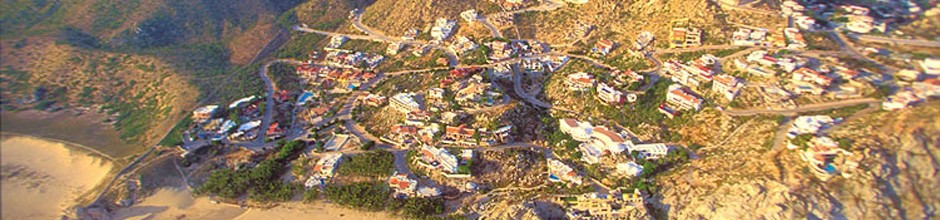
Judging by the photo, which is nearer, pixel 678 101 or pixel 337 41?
pixel 678 101

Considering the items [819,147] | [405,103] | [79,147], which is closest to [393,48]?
[405,103]

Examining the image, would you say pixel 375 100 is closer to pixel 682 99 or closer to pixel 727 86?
pixel 682 99

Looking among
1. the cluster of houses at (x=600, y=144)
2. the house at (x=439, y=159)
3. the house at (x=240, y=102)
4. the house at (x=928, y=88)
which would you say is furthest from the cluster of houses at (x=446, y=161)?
the house at (x=928, y=88)

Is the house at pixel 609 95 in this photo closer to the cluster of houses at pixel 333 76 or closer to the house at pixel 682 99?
the house at pixel 682 99

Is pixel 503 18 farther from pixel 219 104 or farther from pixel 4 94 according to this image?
pixel 4 94

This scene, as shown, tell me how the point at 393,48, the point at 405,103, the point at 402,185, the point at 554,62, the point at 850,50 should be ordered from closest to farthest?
1. the point at 402,185
2. the point at 850,50
3. the point at 405,103
4. the point at 554,62
5. the point at 393,48

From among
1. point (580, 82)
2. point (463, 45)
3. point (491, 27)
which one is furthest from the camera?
point (491, 27)

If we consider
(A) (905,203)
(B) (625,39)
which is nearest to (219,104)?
(B) (625,39)
